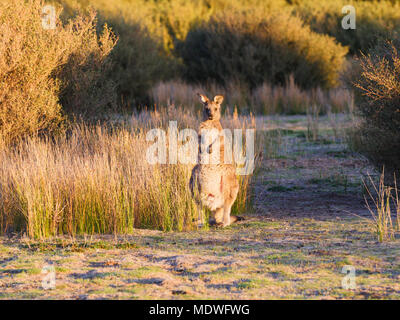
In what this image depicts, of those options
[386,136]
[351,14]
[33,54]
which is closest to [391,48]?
[386,136]

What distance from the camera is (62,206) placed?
24.0ft

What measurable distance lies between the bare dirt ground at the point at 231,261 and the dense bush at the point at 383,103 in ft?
2.51

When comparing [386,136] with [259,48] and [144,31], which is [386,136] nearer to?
[259,48]

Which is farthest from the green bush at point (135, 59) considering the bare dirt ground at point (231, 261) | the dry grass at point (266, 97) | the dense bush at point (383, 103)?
the bare dirt ground at point (231, 261)

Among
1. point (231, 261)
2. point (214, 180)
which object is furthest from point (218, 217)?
point (231, 261)

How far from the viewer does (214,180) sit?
742cm

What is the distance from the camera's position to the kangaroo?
7.42 meters

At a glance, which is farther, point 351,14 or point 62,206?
point 351,14

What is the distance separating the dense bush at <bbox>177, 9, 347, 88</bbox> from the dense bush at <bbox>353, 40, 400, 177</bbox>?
10338mm

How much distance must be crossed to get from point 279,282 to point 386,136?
3.86m

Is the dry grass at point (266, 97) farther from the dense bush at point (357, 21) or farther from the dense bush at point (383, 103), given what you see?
the dense bush at point (383, 103)

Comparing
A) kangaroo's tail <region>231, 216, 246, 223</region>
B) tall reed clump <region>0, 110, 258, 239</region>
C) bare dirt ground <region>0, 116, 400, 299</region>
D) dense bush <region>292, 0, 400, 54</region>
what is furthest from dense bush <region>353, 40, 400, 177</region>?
dense bush <region>292, 0, 400, 54</region>

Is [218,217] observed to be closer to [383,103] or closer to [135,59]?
[383,103]

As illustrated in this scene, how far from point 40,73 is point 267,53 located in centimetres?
1053
